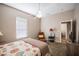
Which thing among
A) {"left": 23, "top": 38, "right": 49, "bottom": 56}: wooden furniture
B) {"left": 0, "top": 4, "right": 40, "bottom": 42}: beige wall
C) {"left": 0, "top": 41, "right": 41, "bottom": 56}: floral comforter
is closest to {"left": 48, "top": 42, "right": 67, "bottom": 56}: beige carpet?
{"left": 23, "top": 38, "right": 49, "bottom": 56}: wooden furniture

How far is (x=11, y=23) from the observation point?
5.57ft

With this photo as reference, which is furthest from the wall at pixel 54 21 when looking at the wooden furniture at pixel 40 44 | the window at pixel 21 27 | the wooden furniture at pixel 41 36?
the window at pixel 21 27

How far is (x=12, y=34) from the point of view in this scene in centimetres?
169

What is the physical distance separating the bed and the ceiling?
0.50 meters

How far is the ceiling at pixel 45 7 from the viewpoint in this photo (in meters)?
1.69

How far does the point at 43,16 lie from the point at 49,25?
19 cm

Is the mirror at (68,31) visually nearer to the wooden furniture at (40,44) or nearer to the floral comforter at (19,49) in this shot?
the wooden furniture at (40,44)

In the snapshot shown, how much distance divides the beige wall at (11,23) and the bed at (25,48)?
100mm

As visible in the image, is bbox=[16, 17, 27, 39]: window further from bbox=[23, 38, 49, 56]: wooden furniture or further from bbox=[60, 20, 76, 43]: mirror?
bbox=[60, 20, 76, 43]: mirror

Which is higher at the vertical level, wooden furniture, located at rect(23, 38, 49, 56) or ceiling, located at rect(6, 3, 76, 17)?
ceiling, located at rect(6, 3, 76, 17)

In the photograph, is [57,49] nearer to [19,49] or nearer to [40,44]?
[40,44]

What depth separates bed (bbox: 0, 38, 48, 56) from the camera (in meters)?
1.63

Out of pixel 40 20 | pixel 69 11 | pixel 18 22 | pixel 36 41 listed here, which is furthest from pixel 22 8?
pixel 69 11

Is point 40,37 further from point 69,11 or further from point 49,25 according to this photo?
point 69,11
